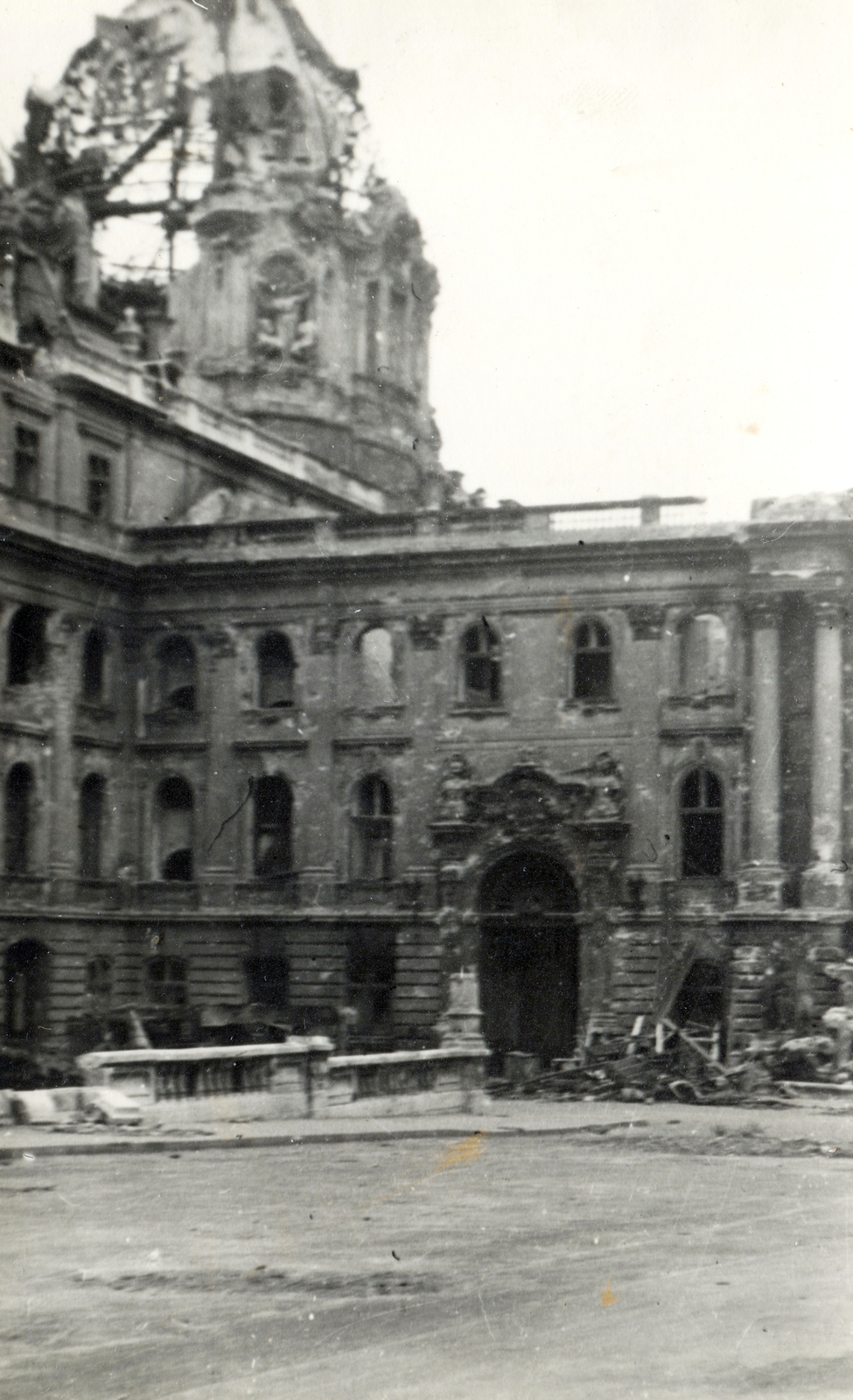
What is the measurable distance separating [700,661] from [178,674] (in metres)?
10.7

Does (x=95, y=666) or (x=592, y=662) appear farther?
(x=95, y=666)

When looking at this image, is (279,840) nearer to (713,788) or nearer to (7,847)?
(7,847)

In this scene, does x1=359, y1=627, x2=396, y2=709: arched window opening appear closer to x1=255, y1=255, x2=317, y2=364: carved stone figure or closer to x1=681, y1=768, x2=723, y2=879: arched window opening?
x1=681, y1=768, x2=723, y2=879: arched window opening

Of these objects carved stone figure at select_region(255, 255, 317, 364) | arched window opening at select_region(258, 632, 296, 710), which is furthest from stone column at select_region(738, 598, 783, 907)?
carved stone figure at select_region(255, 255, 317, 364)

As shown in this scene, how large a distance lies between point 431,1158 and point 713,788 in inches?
672

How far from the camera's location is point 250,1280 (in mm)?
15016

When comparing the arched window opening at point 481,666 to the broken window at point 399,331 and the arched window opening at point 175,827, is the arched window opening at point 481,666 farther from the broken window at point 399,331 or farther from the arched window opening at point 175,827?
the broken window at point 399,331

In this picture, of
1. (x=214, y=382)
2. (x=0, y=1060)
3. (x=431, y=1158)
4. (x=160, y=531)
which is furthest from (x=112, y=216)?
(x=431, y=1158)

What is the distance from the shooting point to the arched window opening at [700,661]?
1555 inches

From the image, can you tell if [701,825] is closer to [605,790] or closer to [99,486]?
[605,790]

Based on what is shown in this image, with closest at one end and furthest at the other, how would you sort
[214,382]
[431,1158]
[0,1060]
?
[431,1158] < [0,1060] < [214,382]

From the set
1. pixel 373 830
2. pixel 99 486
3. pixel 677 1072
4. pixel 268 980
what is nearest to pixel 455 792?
pixel 373 830

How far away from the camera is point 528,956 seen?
39.9 meters

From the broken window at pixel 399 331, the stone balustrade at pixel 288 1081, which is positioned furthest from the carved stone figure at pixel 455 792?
the broken window at pixel 399 331
